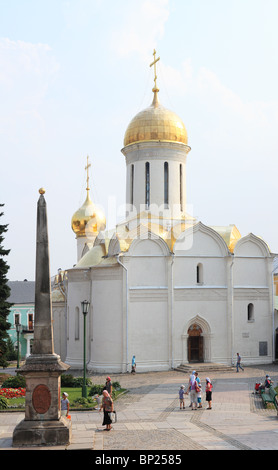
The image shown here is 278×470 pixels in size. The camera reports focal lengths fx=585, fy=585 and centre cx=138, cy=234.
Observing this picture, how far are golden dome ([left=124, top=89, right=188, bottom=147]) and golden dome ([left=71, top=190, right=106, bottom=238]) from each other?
9060 mm

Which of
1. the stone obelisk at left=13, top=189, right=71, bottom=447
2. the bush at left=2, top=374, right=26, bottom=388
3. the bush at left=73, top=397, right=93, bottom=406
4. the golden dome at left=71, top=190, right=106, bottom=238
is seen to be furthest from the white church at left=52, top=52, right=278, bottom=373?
the stone obelisk at left=13, top=189, right=71, bottom=447

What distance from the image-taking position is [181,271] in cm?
3194

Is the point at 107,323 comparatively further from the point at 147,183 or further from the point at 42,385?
the point at 42,385

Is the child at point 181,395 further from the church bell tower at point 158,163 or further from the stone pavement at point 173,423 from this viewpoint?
the church bell tower at point 158,163

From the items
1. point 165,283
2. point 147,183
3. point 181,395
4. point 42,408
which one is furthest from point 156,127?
point 42,408

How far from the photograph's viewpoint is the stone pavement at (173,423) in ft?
41.9

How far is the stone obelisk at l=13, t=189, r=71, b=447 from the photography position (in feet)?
38.9

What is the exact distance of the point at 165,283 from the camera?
31547 mm

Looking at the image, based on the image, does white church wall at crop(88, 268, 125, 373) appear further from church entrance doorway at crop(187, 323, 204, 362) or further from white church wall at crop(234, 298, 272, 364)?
white church wall at crop(234, 298, 272, 364)

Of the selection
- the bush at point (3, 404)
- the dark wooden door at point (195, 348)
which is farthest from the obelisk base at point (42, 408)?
the dark wooden door at point (195, 348)

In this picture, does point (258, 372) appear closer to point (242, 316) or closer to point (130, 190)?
point (242, 316)

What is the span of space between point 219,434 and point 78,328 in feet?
66.8

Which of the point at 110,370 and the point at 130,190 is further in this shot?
the point at 130,190
